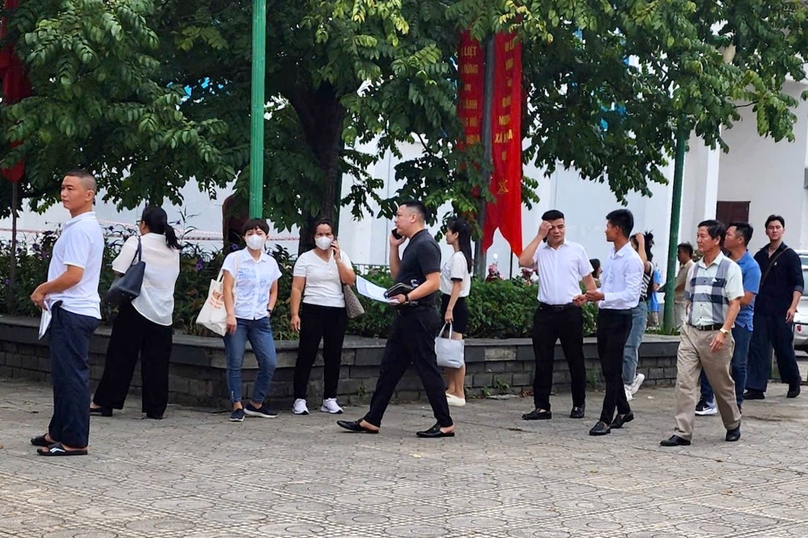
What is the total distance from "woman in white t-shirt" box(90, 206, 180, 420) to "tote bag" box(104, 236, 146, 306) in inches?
4.4

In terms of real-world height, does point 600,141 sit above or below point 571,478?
above

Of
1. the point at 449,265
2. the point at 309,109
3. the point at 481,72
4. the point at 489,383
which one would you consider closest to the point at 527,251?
the point at 449,265

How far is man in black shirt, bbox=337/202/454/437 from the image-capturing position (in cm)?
1007

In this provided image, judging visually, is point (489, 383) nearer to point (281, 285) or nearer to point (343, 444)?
point (281, 285)

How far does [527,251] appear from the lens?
1195 centimetres

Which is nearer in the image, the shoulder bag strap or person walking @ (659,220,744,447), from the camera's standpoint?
person walking @ (659,220,744,447)

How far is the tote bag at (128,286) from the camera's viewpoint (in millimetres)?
10602

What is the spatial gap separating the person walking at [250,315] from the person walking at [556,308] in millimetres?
2324

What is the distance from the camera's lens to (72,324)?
28.1 feet

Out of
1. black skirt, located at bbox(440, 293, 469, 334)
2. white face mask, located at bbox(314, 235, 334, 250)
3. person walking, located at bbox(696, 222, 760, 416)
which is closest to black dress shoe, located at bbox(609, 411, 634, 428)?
person walking, located at bbox(696, 222, 760, 416)

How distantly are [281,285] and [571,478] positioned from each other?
5.37 meters

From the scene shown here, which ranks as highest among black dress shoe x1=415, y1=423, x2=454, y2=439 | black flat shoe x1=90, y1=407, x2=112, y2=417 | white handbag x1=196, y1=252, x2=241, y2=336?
white handbag x1=196, y1=252, x2=241, y2=336

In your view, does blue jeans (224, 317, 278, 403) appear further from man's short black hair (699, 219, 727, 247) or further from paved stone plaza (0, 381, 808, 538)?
man's short black hair (699, 219, 727, 247)

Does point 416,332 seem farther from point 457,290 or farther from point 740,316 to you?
point 740,316
